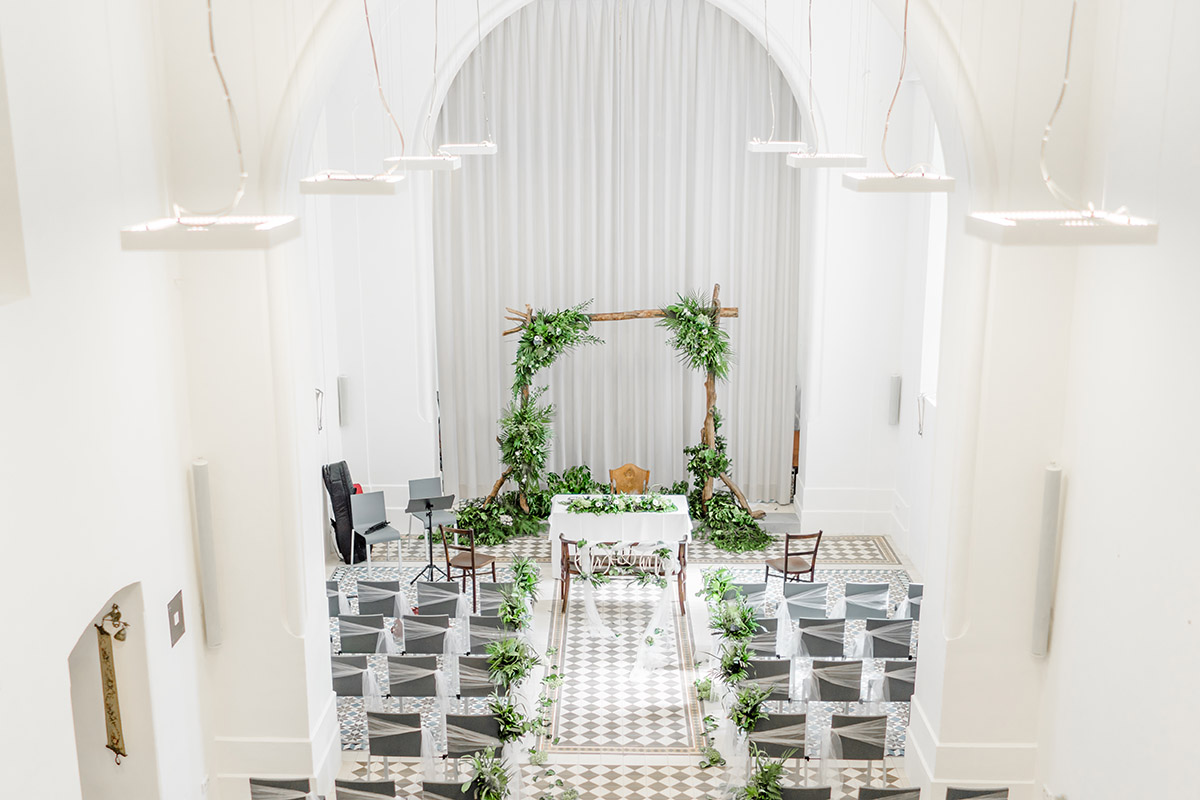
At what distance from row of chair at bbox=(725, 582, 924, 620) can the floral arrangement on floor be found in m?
1.78

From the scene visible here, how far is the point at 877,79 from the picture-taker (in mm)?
14328

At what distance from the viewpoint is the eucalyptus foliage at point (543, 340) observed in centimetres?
1540

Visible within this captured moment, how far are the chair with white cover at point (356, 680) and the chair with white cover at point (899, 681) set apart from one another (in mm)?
4700

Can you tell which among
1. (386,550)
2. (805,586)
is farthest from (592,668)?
(386,550)

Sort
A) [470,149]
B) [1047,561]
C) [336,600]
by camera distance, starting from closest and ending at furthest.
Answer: [1047,561]
[470,149]
[336,600]

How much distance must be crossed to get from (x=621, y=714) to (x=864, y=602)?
118 inches

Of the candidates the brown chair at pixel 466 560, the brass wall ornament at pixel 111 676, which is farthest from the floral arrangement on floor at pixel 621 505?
the brass wall ornament at pixel 111 676

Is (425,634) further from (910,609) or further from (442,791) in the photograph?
(910,609)

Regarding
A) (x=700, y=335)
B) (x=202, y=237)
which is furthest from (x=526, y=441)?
(x=202, y=237)

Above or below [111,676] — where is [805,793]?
below

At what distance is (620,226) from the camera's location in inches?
645

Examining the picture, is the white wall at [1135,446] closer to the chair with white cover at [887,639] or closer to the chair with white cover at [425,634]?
the chair with white cover at [887,639]

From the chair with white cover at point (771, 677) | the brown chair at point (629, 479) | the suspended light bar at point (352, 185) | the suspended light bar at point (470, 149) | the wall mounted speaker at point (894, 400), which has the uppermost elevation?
the suspended light bar at point (470, 149)

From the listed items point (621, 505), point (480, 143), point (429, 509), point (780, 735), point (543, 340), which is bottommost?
point (780, 735)
